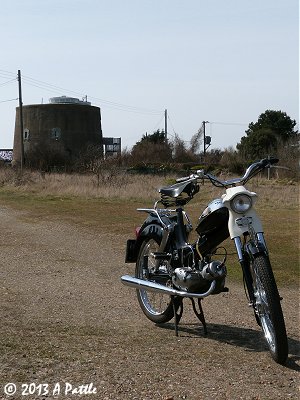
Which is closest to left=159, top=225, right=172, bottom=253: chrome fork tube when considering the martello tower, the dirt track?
the dirt track

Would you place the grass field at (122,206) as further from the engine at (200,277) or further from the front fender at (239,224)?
the front fender at (239,224)

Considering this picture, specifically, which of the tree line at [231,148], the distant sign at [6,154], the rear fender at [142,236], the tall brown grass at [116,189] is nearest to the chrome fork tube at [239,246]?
the rear fender at [142,236]

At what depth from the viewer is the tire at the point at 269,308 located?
13.4ft

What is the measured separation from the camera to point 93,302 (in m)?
6.38

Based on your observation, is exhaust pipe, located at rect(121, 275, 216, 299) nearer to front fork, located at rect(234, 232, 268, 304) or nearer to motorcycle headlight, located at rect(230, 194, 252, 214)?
front fork, located at rect(234, 232, 268, 304)

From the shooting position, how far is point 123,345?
4699mm

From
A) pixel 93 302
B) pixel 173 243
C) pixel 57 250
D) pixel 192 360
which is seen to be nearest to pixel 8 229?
pixel 57 250

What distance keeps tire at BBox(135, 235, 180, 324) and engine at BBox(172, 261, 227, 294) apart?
394 millimetres

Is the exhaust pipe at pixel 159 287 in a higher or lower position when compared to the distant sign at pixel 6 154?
lower

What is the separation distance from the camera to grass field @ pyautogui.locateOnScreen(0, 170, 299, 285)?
10.2 meters

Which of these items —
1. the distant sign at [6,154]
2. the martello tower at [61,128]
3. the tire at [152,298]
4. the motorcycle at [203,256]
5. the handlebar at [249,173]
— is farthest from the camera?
the distant sign at [6,154]

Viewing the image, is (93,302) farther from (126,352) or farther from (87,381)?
(87,381)

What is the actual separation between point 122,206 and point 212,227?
1437 centimetres

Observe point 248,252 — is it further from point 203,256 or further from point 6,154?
point 6,154
